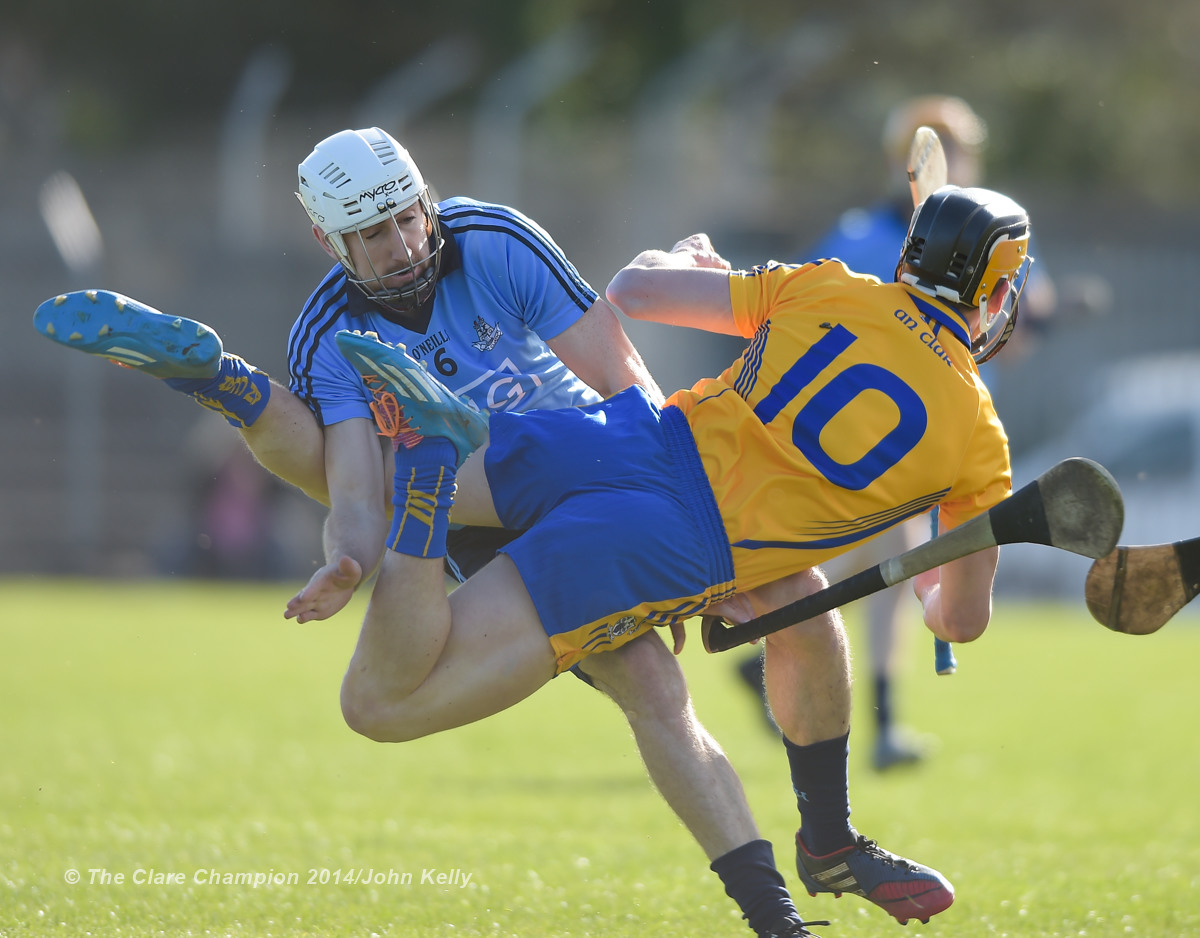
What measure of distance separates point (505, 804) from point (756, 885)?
8.14 feet

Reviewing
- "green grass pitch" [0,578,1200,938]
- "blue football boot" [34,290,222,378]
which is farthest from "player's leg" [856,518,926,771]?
"blue football boot" [34,290,222,378]

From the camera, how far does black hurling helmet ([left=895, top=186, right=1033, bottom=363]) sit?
3578 millimetres

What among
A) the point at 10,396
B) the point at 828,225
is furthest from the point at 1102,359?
the point at 10,396

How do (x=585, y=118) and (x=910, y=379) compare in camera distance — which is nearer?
(x=910, y=379)

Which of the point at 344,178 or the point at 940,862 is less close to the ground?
the point at 344,178

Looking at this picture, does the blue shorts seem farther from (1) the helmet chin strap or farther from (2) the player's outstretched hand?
(1) the helmet chin strap

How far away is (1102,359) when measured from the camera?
17703mm

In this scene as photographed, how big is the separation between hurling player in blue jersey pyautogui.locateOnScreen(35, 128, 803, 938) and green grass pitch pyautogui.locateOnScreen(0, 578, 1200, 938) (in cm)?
60

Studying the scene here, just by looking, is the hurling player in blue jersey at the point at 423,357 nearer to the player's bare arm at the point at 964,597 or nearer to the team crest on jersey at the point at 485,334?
the team crest on jersey at the point at 485,334

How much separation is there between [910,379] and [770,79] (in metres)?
13.7

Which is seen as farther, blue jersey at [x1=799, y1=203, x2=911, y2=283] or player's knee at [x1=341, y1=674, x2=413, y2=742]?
blue jersey at [x1=799, y1=203, x2=911, y2=283]

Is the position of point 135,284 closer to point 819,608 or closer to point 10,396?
point 10,396

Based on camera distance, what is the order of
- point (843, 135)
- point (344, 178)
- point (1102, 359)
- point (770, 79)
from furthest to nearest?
point (843, 135) < point (1102, 359) < point (770, 79) < point (344, 178)

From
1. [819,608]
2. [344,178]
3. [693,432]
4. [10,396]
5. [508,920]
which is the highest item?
[10,396]
